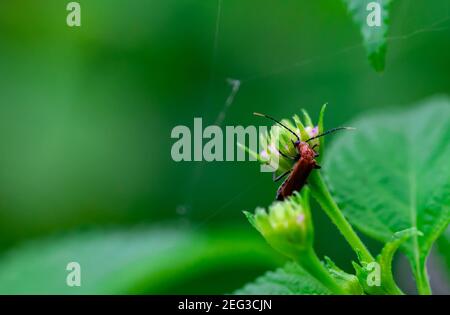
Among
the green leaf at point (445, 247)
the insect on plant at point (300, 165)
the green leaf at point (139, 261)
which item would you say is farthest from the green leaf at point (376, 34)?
the green leaf at point (139, 261)

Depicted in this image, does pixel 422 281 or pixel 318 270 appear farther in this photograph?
pixel 422 281

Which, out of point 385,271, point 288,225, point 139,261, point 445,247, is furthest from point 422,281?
point 139,261

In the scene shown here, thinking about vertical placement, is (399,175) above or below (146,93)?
below

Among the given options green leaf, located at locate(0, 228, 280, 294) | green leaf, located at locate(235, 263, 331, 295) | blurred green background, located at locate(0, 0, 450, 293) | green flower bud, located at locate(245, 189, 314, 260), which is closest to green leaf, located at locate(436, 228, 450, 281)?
green leaf, located at locate(0, 228, 280, 294)

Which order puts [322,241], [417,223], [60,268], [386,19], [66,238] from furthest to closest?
1. [322,241]
2. [66,238]
3. [60,268]
4. [417,223]
5. [386,19]

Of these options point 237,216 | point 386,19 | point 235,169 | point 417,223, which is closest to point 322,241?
point 237,216

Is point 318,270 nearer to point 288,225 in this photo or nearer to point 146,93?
point 288,225

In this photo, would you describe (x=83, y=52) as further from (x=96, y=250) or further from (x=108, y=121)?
(x=96, y=250)
